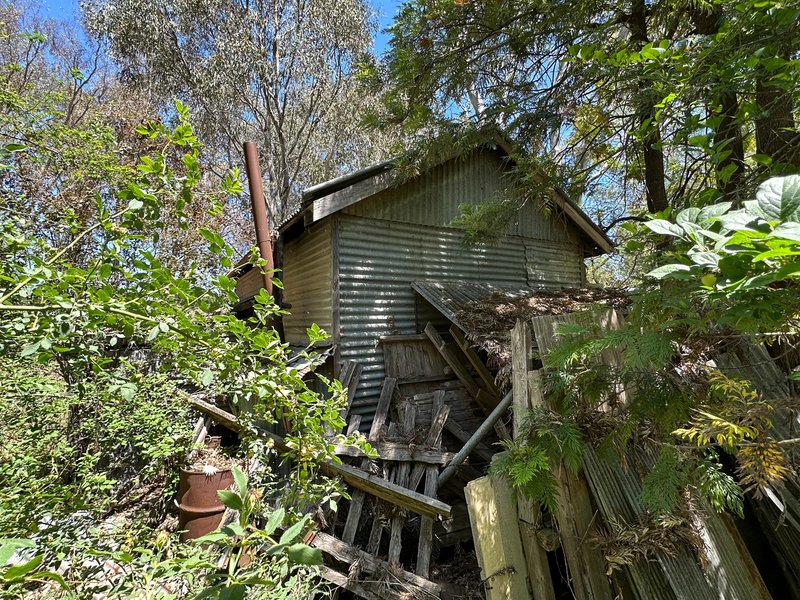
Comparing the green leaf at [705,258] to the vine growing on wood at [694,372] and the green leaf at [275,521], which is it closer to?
the vine growing on wood at [694,372]

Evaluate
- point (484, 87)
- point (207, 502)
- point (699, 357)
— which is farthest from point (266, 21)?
point (699, 357)

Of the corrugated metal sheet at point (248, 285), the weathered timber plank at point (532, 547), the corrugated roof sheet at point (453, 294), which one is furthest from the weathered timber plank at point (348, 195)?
the weathered timber plank at point (532, 547)

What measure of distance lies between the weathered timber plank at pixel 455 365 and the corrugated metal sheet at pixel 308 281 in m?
1.82

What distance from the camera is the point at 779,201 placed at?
76cm

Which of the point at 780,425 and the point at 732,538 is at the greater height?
the point at 780,425

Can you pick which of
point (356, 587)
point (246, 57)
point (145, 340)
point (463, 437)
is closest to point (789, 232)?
point (145, 340)

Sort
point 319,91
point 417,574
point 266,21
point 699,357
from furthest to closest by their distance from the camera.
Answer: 1. point 319,91
2. point 266,21
3. point 417,574
4. point 699,357

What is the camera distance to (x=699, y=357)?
63.6 inches

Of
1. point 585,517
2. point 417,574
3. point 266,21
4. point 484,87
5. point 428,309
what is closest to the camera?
point 585,517

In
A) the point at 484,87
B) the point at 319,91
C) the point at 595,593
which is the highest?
the point at 319,91

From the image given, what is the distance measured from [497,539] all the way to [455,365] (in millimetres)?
4352

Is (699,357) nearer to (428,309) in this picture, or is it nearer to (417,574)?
(417,574)

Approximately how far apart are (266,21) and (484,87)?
9.82 meters

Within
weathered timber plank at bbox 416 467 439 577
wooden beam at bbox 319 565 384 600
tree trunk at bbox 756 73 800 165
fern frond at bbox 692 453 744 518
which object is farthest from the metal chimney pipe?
tree trunk at bbox 756 73 800 165
